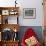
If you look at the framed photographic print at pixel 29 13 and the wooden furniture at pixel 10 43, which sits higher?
the framed photographic print at pixel 29 13

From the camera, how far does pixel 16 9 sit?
5176 mm

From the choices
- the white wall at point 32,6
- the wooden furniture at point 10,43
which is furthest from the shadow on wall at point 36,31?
the wooden furniture at point 10,43

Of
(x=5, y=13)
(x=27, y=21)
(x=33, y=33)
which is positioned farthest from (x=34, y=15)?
(x=5, y=13)

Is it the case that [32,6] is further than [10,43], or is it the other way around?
[32,6]

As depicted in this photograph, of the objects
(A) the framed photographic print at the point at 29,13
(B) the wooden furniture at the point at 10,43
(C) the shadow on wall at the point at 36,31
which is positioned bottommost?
(B) the wooden furniture at the point at 10,43

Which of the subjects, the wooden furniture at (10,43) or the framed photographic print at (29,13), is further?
the framed photographic print at (29,13)

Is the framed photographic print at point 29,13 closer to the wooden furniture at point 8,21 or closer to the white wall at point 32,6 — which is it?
the white wall at point 32,6

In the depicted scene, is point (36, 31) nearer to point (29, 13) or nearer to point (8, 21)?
point (29, 13)

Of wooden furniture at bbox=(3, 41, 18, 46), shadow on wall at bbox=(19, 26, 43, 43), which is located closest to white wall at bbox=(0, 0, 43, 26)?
shadow on wall at bbox=(19, 26, 43, 43)

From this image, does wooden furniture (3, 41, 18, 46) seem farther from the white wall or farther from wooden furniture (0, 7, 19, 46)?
the white wall

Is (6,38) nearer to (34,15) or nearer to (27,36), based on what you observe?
(27,36)

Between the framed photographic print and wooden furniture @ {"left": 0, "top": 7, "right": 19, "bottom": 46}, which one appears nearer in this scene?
wooden furniture @ {"left": 0, "top": 7, "right": 19, "bottom": 46}

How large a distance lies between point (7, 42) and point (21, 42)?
478 millimetres

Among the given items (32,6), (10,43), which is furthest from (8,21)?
(32,6)
